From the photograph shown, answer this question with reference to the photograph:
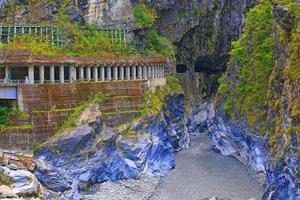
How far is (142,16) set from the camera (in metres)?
80.2

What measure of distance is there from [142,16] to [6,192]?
4464 cm

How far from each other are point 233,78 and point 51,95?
2727 centimetres

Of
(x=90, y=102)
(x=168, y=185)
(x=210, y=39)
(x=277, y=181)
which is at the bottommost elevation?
(x=168, y=185)

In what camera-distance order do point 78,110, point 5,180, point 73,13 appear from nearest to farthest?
A: 1. point 5,180
2. point 78,110
3. point 73,13

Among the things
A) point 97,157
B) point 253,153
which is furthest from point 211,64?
point 97,157

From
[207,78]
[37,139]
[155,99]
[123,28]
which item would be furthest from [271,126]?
[207,78]

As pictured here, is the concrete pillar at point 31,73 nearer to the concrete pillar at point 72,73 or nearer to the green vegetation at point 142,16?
the concrete pillar at point 72,73

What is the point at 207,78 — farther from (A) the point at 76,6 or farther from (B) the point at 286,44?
(B) the point at 286,44

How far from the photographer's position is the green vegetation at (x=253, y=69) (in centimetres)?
6319

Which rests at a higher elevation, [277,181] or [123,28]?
[123,28]

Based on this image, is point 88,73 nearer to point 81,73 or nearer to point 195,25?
point 81,73

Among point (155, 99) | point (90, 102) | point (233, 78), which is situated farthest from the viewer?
point (233, 78)

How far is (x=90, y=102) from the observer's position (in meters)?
58.0

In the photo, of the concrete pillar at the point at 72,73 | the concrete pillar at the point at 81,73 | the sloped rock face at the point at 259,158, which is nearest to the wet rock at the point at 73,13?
the concrete pillar at the point at 81,73
